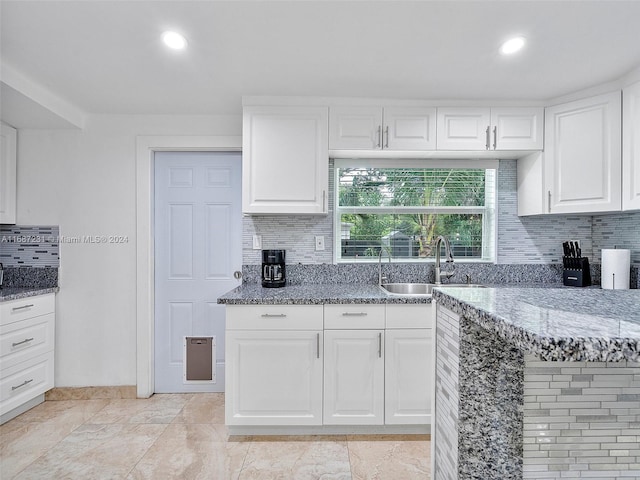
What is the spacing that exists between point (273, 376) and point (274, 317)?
1.18ft

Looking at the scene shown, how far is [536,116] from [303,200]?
5.64 feet

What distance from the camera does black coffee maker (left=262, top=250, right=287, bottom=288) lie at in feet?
8.18

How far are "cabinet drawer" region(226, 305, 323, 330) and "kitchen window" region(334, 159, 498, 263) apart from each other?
0.76 meters

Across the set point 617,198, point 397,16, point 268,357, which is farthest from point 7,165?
point 617,198

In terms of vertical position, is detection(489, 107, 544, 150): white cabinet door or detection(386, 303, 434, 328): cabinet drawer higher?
detection(489, 107, 544, 150): white cabinet door

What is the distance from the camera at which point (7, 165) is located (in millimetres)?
2676

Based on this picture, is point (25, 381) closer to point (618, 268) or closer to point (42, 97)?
point (42, 97)

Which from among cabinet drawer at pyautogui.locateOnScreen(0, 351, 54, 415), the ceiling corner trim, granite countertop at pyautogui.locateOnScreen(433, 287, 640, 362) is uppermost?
the ceiling corner trim

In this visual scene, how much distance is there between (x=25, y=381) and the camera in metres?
2.47

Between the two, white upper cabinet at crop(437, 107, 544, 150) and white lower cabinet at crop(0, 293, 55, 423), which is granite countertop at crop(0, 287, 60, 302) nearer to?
white lower cabinet at crop(0, 293, 55, 423)

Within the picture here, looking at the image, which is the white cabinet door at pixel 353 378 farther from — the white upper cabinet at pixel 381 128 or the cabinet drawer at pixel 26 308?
the cabinet drawer at pixel 26 308

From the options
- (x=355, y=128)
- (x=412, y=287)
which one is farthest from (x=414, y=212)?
(x=355, y=128)

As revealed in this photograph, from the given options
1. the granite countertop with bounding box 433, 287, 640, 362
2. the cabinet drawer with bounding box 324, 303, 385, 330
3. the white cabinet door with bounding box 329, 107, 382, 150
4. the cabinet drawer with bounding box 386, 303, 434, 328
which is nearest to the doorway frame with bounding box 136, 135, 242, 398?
the white cabinet door with bounding box 329, 107, 382, 150

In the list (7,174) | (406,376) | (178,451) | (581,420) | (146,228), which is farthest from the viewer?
(146,228)
